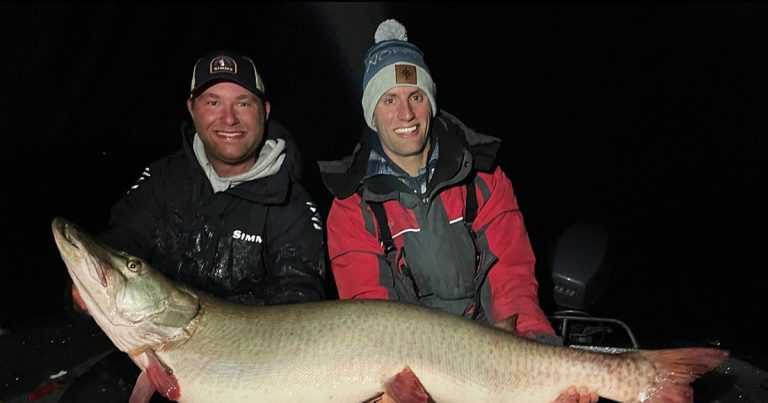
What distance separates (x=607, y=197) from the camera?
9.77m

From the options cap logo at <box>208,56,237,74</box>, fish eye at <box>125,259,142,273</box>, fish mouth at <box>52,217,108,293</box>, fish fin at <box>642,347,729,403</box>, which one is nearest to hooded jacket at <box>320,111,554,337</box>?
cap logo at <box>208,56,237,74</box>

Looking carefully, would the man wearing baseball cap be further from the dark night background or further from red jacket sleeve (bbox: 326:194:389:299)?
the dark night background

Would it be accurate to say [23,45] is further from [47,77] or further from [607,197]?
[607,197]

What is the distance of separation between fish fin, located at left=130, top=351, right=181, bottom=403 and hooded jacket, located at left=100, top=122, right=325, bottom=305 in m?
0.97

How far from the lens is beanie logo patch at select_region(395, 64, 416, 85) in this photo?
3350 millimetres

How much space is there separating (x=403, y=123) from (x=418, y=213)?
0.48m

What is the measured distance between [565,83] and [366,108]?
12989 millimetres

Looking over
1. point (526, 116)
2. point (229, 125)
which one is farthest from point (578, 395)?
point (526, 116)

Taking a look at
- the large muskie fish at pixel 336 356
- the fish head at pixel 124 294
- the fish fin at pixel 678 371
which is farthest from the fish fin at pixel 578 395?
the fish head at pixel 124 294

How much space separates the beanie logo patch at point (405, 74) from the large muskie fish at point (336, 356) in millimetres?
1253

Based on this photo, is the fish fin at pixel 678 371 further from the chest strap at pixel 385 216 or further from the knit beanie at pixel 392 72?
the knit beanie at pixel 392 72

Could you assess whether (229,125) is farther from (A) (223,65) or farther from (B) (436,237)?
(B) (436,237)

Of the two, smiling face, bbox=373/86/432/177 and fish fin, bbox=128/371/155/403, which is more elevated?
smiling face, bbox=373/86/432/177

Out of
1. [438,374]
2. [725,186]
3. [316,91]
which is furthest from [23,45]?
[725,186]
